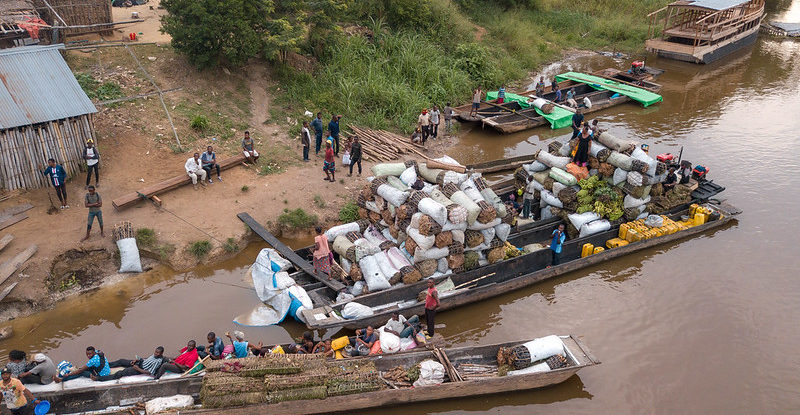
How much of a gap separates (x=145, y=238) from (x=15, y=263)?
2.41 metres

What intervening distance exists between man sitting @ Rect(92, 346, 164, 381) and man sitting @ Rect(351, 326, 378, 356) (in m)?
3.15

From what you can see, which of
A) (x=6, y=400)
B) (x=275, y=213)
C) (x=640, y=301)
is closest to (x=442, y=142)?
(x=275, y=213)

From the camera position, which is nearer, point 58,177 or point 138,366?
point 138,366

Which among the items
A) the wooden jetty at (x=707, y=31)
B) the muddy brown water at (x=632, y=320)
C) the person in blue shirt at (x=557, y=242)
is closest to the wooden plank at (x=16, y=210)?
the muddy brown water at (x=632, y=320)

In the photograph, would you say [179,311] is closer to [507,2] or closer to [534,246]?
[534,246]

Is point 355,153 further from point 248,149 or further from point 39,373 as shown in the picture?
point 39,373

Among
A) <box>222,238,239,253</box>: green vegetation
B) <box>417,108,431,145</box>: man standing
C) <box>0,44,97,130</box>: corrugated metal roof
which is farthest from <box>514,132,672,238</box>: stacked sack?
<box>0,44,97,130</box>: corrugated metal roof

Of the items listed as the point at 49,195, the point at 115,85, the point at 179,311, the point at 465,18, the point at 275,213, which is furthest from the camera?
the point at 465,18

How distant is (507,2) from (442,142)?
52.3 feet

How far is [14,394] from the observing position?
7965 mm

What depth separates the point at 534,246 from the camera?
509 inches

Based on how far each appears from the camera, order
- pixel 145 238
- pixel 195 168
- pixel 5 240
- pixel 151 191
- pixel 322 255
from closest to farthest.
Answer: pixel 322 255, pixel 5 240, pixel 145 238, pixel 151 191, pixel 195 168

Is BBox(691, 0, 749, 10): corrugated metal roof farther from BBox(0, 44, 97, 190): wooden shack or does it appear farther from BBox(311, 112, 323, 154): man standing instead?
BBox(0, 44, 97, 190): wooden shack

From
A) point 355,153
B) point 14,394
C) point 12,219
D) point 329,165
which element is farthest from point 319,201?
point 14,394
